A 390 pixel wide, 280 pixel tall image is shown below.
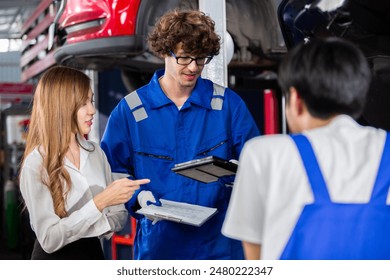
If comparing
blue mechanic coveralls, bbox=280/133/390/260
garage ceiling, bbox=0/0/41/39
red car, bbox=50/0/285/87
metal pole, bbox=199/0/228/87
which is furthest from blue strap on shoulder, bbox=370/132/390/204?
garage ceiling, bbox=0/0/41/39

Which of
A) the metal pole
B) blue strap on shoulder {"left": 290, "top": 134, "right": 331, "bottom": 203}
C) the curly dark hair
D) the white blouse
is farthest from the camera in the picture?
the metal pole

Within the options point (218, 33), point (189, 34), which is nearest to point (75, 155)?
point (189, 34)

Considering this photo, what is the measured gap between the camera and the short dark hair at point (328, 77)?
111 cm

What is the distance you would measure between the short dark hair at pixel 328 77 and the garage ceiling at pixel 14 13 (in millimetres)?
9178

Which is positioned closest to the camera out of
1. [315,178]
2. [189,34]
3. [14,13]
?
[315,178]

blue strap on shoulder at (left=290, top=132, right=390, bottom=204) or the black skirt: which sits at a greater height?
blue strap on shoulder at (left=290, top=132, right=390, bottom=204)

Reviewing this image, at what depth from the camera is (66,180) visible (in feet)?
5.33

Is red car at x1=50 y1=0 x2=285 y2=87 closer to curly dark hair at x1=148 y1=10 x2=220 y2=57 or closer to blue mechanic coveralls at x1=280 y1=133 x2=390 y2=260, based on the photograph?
curly dark hair at x1=148 y1=10 x2=220 y2=57

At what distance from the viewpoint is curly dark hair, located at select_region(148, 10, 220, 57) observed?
1929mm

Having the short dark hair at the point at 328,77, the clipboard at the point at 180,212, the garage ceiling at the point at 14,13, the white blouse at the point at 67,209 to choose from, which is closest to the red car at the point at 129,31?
the clipboard at the point at 180,212

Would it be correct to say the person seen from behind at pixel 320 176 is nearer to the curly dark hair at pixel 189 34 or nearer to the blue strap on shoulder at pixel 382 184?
the blue strap on shoulder at pixel 382 184

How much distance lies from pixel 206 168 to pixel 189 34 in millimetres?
439

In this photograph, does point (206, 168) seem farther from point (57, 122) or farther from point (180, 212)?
point (57, 122)
